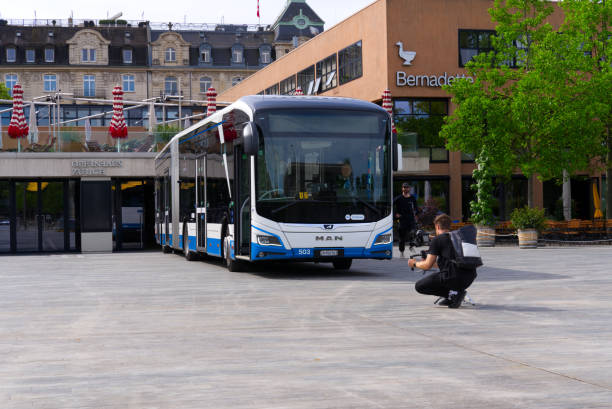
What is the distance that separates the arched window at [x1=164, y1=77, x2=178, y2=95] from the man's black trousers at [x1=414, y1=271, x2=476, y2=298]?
80062mm

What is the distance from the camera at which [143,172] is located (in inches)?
1264

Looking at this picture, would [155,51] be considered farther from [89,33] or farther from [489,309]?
[489,309]

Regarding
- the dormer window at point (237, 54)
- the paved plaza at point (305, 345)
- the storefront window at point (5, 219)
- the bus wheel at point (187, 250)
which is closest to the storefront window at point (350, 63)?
the storefront window at point (5, 219)

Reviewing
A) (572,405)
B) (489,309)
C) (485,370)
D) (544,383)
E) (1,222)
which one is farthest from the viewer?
(1,222)

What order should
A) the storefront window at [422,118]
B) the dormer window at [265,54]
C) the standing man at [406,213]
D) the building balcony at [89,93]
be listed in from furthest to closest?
the dormer window at [265,54] < the building balcony at [89,93] < the storefront window at [422,118] < the standing man at [406,213]

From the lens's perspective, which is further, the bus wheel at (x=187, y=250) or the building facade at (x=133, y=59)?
the building facade at (x=133, y=59)

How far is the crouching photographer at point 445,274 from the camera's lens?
11.4m

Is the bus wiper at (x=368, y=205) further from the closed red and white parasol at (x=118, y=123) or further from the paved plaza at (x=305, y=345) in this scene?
the closed red and white parasol at (x=118, y=123)

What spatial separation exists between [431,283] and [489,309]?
2.61 feet

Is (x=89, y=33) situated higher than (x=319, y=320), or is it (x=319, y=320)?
(x=89, y=33)

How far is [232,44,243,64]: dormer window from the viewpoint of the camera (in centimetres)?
9194

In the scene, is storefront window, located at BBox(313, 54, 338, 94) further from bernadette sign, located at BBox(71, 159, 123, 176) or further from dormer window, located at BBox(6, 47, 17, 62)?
dormer window, located at BBox(6, 47, 17, 62)

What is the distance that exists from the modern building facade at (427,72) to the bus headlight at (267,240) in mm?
20876

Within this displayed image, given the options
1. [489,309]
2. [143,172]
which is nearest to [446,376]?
[489,309]
